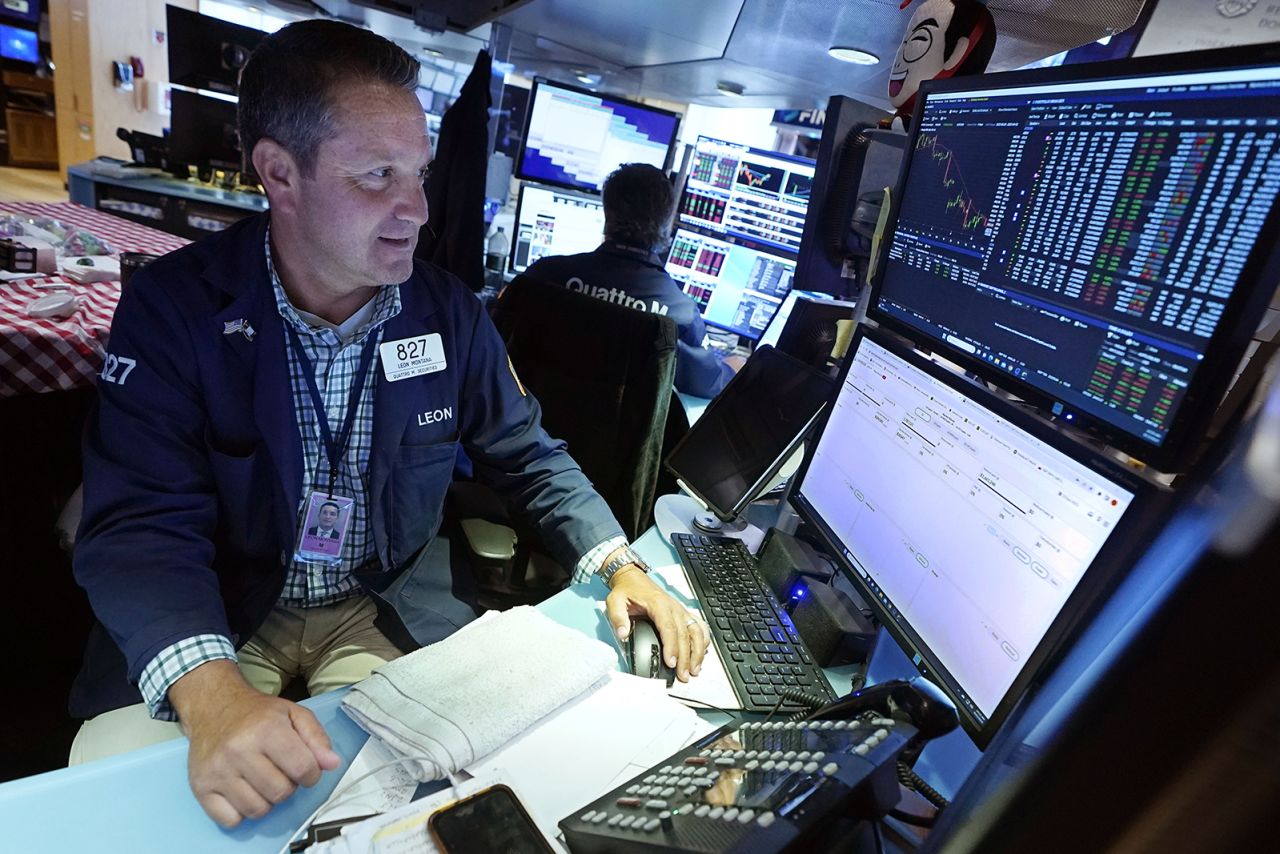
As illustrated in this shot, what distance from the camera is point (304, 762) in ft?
2.27

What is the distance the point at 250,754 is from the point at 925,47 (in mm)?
1481

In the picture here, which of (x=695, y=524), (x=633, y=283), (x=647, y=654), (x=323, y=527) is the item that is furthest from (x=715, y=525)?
(x=633, y=283)

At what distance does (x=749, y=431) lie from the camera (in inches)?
53.6

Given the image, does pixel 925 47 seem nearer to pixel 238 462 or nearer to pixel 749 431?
pixel 749 431

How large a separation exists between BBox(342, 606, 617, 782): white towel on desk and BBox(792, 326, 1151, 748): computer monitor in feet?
1.32

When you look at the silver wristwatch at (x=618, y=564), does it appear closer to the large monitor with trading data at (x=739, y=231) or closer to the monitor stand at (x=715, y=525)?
the monitor stand at (x=715, y=525)

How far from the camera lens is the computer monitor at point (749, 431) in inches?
49.2

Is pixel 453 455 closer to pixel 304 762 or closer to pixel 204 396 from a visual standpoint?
pixel 204 396

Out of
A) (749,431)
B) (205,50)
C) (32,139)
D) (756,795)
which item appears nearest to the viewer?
(756,795)

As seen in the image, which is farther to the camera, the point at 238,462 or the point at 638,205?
the point at 638,205

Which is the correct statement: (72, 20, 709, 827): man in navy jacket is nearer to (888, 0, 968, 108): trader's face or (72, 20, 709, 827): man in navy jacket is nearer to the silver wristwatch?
the silver wristwatch

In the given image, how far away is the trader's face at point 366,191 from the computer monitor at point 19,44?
10893 mm

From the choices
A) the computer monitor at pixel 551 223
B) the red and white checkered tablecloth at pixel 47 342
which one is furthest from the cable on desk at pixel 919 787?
the computer monitor at pixel 551 223

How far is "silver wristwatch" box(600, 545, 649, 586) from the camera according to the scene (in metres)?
1.12
